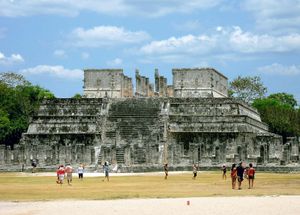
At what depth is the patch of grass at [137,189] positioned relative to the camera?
33.3m

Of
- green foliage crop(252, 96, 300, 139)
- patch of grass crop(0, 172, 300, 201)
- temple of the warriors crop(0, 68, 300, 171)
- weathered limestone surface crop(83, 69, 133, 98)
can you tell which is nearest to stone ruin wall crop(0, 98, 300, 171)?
temple of the warriors crop(0, 68, 300, 171)

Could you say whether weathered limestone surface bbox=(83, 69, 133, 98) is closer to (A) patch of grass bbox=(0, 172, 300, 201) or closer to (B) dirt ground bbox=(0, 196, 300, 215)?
(A) patch of grass bbox=(0, 172, 300, 201)

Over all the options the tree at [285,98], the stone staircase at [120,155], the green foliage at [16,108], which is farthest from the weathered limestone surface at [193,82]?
the tree at [285,98]

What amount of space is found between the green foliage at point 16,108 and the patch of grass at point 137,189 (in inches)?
1489

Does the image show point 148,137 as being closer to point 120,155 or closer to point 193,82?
point 120,155

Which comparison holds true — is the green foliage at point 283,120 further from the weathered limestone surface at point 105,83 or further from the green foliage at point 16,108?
the green foliage at point 16,108

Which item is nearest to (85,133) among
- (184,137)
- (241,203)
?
(184,137)

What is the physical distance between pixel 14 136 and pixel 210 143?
30079mm

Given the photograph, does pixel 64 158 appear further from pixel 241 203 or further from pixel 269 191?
pixel 241 203

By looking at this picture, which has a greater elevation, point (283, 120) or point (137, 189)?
→ point (283, 120)

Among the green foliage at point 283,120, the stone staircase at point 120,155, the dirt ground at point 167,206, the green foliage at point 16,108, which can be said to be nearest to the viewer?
the dirt ground at point 167,206

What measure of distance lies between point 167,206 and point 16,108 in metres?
61.7

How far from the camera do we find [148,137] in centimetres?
6225

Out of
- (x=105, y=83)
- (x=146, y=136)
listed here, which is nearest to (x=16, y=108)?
(x=105, y=83)
